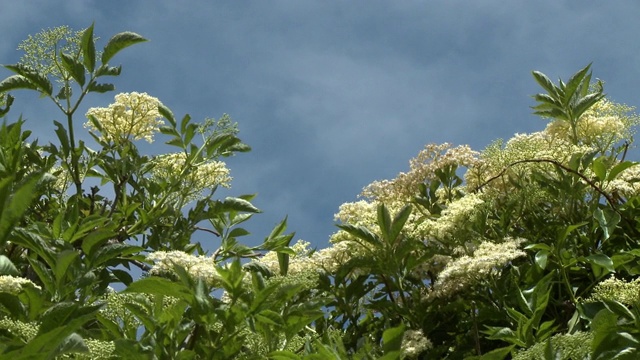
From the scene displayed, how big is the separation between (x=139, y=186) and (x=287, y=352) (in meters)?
2.32

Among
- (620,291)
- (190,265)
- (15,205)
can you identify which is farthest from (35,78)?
(15,205)

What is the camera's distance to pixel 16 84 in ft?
13.4

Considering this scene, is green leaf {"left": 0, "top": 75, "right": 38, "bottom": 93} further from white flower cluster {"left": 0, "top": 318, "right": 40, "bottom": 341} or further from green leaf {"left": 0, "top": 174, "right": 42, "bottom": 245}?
green leaf {"left": 0, "top": 174, "right": 42, "bottom": 245}

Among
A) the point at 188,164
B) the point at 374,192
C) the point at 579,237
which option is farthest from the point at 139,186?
the point at 579,237

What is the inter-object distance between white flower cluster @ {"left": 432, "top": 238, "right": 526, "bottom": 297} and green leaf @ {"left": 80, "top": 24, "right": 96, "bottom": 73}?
171 centimetres

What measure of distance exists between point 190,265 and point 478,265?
0.97m

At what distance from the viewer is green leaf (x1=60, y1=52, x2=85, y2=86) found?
13.0ft

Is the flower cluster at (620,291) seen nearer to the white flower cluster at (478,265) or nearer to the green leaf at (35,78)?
the white flower cluster at (478,265)

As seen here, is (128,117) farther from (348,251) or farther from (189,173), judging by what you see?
(348,251)

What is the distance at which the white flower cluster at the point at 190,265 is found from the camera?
2875mm

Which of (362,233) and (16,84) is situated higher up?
(16,84)

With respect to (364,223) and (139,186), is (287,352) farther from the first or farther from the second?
(139,186)

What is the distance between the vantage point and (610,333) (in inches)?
93.1

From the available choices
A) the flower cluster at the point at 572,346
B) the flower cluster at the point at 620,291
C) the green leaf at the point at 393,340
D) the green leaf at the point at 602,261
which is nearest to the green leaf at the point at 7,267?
the green leaf at the point at 393,340
